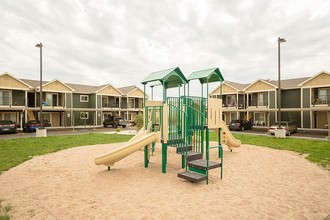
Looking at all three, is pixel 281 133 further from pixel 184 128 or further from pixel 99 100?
pixel 99 100

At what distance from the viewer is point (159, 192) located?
6195 mm

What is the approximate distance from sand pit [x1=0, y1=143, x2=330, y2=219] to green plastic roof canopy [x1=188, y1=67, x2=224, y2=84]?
406cm

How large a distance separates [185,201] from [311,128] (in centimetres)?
2812

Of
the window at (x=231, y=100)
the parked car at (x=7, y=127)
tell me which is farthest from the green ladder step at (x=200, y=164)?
the window at (x=231, y=100)

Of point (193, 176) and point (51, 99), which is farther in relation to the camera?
point (51, 99)

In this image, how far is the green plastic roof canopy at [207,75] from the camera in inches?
364

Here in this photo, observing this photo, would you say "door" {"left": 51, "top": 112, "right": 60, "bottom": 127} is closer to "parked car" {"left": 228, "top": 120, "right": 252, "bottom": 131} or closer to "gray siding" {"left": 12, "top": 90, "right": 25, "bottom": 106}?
"gray siding" {"left": 12, "top": 90, "right": 25, "bottom": 106}

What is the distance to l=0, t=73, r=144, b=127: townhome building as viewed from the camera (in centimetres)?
2901

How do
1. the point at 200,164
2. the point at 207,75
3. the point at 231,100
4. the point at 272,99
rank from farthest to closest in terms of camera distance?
the point at 231,100
the point at 272,99
the point at 207,75
the point at 200,164

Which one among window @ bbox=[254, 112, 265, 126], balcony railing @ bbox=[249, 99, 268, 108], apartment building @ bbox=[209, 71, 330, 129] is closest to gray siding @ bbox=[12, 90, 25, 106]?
apartment building @ bbox=[209, 71, 330, 129]

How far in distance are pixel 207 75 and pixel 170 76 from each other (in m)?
1.87

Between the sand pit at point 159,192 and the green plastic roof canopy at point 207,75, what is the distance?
4.06 metres

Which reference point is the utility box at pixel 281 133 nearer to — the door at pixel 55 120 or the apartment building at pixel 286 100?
the apartment building at pixel 286 100

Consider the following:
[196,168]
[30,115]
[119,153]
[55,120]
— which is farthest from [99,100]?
[196,168]
